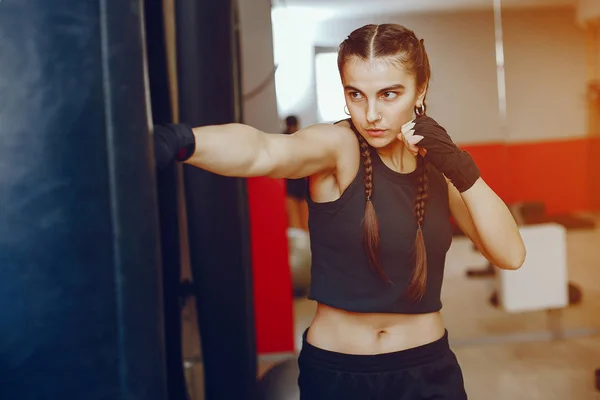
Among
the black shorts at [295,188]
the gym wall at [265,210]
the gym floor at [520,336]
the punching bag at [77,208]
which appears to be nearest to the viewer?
the punching bag at [77,208]

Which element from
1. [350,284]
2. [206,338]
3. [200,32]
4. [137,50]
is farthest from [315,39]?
[137,50]

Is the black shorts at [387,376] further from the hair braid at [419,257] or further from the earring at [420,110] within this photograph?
the earring at [420,110]

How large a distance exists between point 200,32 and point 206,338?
827mm

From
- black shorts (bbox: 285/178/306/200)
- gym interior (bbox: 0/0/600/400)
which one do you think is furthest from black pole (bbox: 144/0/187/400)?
black shorts (bbox: 285/178/306/200)

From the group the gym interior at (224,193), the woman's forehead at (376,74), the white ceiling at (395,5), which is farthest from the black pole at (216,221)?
the white ceiling at (395,5)

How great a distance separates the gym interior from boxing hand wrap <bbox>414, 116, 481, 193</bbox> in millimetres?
482

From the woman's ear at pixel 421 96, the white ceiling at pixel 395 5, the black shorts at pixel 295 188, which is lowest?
the black shorts at pixel 295 188

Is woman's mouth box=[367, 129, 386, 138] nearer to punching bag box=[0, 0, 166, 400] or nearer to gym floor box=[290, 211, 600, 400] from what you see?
punching bag box=[0, 0, 166, 400]

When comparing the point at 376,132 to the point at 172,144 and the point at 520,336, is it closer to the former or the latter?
the point at 172,144

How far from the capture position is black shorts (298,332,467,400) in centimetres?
126

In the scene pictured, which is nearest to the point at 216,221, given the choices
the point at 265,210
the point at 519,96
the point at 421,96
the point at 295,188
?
the point at 421,96

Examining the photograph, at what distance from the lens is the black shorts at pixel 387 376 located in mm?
1259

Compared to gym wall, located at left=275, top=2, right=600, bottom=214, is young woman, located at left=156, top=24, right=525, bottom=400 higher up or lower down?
lower down

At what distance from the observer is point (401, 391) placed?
126 cm
